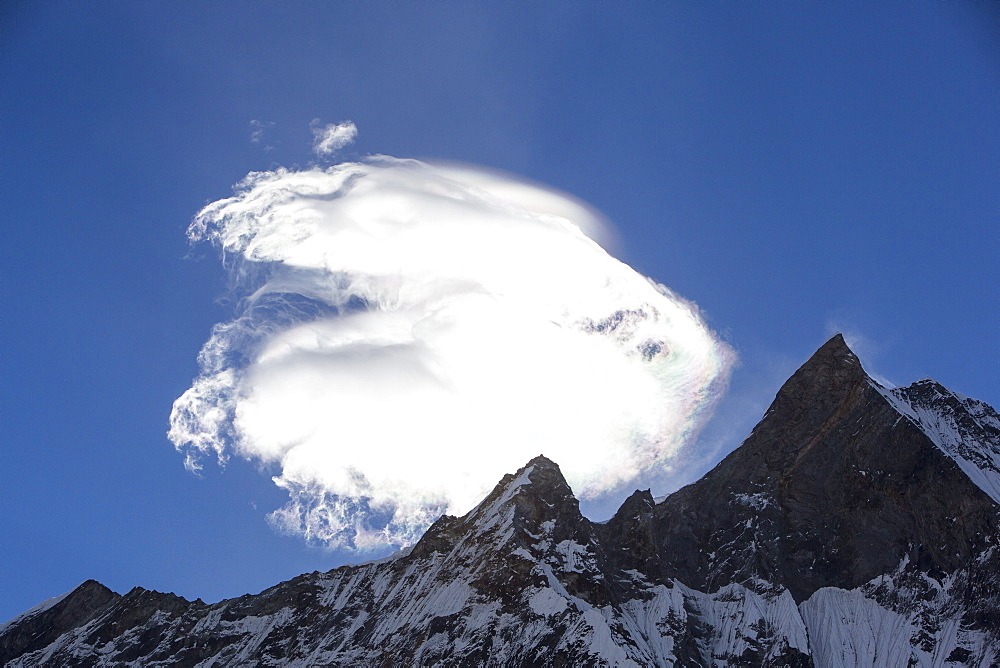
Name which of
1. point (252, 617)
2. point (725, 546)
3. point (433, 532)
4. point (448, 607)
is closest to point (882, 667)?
point (725, 546)

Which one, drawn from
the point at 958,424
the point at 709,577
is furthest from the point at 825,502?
the point at 958,424

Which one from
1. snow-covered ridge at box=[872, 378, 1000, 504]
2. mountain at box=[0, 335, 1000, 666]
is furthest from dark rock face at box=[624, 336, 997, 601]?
snow-covered ridge at box=[872, 378, 1000, 504]

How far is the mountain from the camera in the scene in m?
151

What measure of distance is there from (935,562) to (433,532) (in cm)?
8580

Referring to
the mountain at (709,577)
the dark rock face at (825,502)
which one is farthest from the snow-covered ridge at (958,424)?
the dark rock face at (825,502)

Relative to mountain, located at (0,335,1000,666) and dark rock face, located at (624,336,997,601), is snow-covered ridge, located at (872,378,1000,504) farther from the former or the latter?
dark rock face, located at (624,336,997,601)

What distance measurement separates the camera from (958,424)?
595 feet

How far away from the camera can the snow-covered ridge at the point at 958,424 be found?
552ft

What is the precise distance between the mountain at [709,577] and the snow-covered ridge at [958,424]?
1.24ft

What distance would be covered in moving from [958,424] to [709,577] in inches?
2076

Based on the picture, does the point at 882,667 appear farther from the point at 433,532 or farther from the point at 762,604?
the point at 433,532

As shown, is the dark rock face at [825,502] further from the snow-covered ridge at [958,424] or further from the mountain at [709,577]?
the snow-covered ridge at [958,424]

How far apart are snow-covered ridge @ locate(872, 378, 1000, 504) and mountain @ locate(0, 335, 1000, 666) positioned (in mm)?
377

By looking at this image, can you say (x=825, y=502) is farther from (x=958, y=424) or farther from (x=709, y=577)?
(x=958, y=424)
